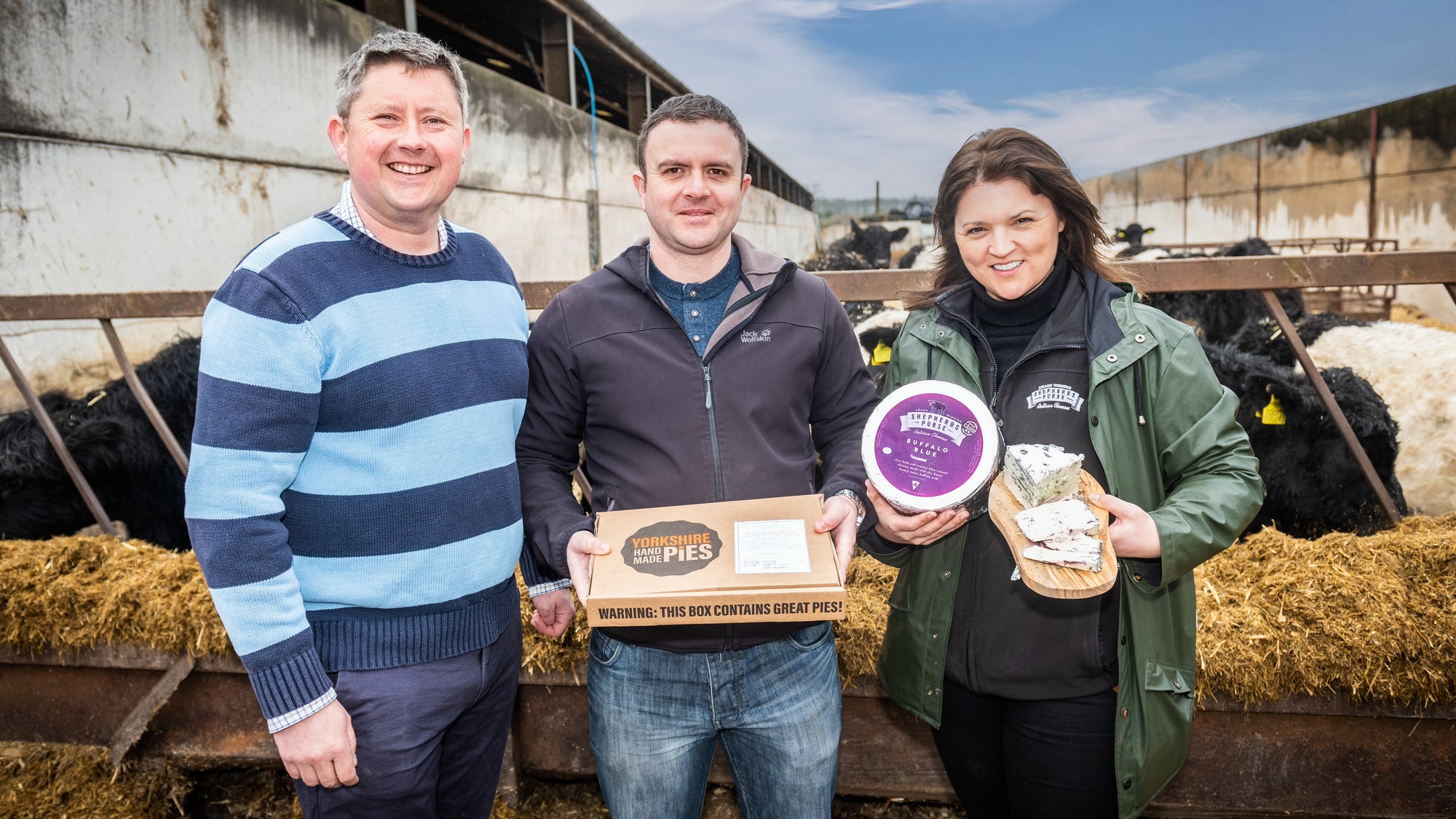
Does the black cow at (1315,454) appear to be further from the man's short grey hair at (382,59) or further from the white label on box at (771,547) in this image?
the man's short grey hair at (382,59)

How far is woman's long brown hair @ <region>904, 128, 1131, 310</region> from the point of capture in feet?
6.04

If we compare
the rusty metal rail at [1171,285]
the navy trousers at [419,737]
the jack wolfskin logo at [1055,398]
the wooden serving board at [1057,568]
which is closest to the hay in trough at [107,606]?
the rusty metal rail at [1171,285]

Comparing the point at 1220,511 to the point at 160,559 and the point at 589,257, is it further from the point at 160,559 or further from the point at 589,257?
the point at 589,257

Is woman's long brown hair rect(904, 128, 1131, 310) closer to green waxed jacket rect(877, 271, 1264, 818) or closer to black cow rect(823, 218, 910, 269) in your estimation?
green waxed jacket rect(877, 271, 1264, 818)

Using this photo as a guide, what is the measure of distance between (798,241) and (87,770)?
36767 mm

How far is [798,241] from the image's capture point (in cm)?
3819

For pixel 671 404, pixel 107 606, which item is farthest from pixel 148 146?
pixel 671 404

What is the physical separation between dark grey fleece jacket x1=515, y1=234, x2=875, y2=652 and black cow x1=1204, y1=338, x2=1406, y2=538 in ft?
11.3

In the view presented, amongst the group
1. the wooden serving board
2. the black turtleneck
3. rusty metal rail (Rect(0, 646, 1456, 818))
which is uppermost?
the black turtleneck

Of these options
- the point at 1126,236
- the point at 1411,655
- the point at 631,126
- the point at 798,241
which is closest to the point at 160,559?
the point at 1411,655

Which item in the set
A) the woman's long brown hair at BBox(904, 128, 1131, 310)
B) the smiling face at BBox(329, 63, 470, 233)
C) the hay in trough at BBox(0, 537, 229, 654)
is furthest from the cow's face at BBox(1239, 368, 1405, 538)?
the hay in trough at BBox(0, 537, 229, 654)

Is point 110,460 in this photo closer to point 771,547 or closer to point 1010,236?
point 771,547

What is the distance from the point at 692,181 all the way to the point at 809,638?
1087 millimetres

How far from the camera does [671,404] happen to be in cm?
187
